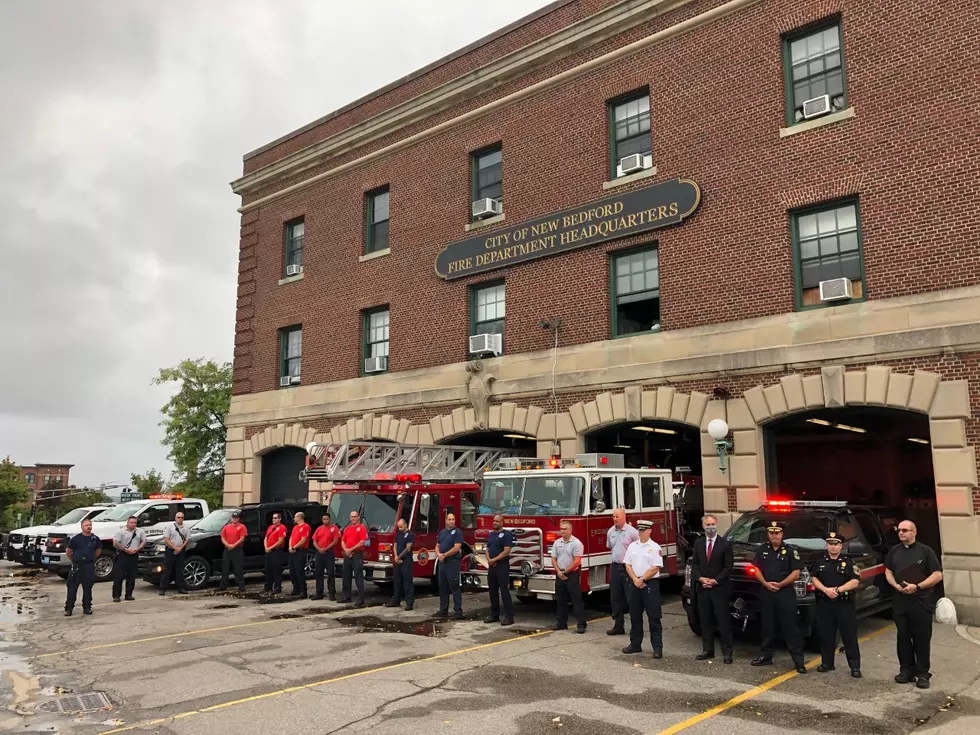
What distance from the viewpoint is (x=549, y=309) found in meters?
18.5

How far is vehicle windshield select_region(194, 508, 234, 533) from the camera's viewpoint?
724 inches

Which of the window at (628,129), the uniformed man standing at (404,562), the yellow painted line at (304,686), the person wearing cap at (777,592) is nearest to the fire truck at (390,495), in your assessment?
the uniformed man standing at (404,562)

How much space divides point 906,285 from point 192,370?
38660mm

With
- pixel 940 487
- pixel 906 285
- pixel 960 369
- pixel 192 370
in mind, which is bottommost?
pixel 940 487

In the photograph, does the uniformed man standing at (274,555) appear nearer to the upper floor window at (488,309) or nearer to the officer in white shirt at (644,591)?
the upper floor window at (488,309)

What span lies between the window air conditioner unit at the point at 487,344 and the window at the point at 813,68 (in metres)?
8.02

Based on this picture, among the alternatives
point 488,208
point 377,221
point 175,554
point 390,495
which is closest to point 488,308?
point 488,208

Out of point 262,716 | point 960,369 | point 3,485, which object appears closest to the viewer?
point 262,716

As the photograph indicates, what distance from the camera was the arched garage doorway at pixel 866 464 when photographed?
858 inches

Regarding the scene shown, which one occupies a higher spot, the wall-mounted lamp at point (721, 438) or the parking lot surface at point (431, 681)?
the wall-mounted lamp at point (721, 438)

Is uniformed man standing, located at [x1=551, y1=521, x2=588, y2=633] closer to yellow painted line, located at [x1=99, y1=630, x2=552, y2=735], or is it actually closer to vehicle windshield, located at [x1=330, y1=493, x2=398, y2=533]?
yellow painted line, located at [x1=99, y1=630, x2=552, y2=735]

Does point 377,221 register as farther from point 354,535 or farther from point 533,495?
point 533,495

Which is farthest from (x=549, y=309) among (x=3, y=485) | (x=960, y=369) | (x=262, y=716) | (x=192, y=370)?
(x=3, y=485)

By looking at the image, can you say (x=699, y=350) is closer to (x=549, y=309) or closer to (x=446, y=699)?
(x=549, y=309)
